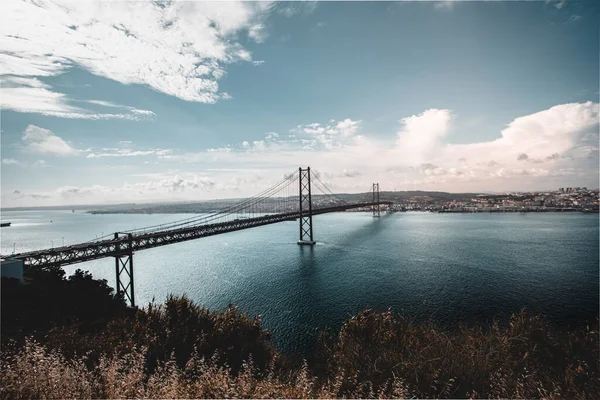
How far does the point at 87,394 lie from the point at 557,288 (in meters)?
41.6

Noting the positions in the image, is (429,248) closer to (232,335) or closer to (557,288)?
(557,288)

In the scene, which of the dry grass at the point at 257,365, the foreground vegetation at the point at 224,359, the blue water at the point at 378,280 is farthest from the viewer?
the blue water at the point at 378,280

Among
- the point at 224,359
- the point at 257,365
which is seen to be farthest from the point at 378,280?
the point at 224,359

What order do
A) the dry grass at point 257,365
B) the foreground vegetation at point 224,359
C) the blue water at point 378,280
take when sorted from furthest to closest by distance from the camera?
the blue water at point 378,280 < the foreground vegetation at point 224,359 < the dry grass at point 257,365

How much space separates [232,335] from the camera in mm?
15008

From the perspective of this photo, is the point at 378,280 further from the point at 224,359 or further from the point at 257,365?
the point at 224,359

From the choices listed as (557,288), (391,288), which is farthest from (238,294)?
(557,288)

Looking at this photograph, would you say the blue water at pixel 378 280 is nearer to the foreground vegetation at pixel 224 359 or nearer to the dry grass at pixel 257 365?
the dry grass at pixel 257 365

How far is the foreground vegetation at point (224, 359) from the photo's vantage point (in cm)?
749

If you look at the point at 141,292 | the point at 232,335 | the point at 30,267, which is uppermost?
the point at 30,267

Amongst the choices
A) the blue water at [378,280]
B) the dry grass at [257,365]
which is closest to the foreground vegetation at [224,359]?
the dry grass at [257,365]

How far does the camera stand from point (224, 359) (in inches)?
520

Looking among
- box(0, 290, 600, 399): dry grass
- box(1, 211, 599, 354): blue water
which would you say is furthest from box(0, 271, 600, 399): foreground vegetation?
box(1, 211, 599, 354): blue water

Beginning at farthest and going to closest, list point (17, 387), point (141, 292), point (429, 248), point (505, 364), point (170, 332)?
point (429, 248)
point (141, 292)
point (170, 332)
point (505, 364)
point (17, 387)
